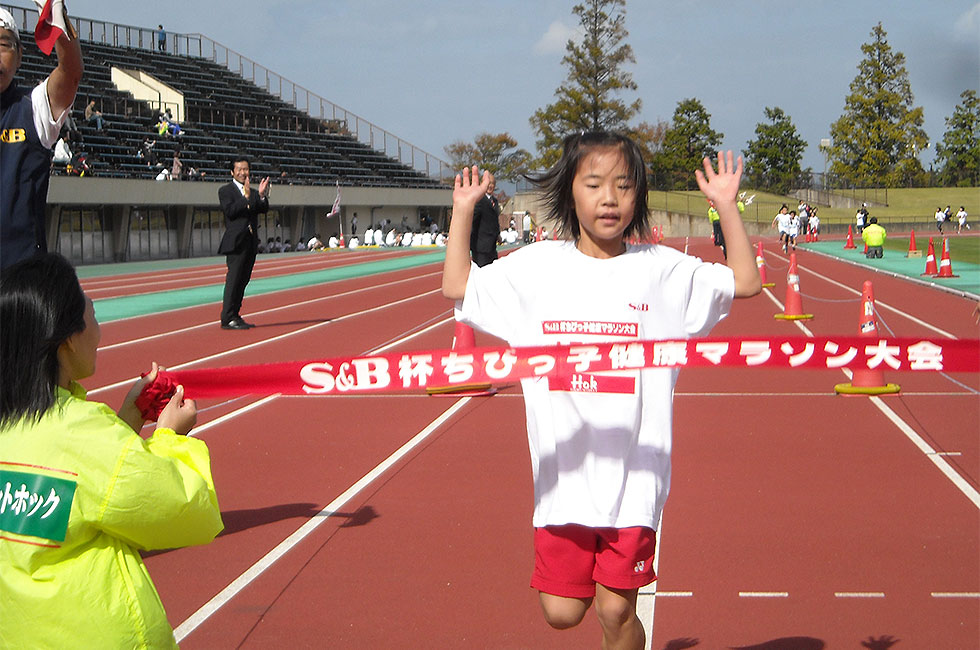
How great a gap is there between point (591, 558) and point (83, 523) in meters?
1.52

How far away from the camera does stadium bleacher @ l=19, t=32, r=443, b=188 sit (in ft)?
141

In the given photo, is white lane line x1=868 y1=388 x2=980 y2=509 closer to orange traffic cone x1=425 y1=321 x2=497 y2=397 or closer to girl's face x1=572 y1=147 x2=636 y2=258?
orange traffic cone x1=425 y1=321 x2=497 y2=397

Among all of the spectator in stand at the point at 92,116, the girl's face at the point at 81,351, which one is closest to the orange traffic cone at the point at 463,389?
the girl's face at the point at 81,351

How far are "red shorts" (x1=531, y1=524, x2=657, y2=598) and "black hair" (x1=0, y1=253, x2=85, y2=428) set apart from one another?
152 cm

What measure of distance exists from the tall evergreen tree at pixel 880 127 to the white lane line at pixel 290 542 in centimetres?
8435

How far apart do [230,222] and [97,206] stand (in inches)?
1047

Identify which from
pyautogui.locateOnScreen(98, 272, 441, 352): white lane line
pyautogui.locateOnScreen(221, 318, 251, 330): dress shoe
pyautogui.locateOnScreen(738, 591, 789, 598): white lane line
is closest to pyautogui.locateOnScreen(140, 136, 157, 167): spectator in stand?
pyautogui.locateOnScreen(98, 272, 441, 352): white lane line

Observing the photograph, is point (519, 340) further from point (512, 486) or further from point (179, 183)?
point (179, 183)

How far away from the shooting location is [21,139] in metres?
3.71

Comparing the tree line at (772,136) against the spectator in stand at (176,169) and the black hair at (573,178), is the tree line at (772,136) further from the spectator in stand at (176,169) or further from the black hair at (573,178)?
the black hair at (573,178)

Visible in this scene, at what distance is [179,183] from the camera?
142 feet

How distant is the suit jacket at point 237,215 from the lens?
1538 cm

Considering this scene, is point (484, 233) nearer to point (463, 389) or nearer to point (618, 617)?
point (463, 389)

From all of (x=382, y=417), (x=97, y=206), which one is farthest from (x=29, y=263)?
(x=97, y=206)
